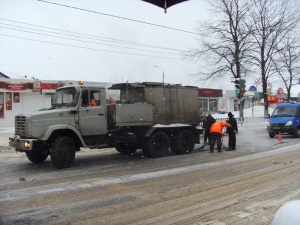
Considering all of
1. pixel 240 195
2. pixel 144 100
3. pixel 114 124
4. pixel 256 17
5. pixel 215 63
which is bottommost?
pixel 240 195

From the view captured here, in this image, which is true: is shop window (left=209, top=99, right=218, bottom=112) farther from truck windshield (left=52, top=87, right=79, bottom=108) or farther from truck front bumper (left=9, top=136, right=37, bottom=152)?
truck front bumper (left=9, top=136, right=37, bottom=152)

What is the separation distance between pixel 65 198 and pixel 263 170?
5.59 m

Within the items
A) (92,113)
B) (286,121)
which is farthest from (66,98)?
(286,121)

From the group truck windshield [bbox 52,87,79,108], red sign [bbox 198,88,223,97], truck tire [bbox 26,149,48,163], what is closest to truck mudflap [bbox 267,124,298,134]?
truck windshield [bbox 52,87,79,108]

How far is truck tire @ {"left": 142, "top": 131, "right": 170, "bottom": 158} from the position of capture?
12055mm

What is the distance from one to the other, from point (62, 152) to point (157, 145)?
385 centimetres

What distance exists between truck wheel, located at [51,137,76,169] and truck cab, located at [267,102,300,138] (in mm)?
13389

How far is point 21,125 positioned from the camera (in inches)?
387

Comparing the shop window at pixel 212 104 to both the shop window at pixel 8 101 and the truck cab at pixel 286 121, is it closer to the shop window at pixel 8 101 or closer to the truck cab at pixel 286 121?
the shop window at pixel 8 101

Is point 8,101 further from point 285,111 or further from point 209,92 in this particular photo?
point 209,92

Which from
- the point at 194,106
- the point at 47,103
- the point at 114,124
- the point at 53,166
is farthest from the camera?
the point at 47,103

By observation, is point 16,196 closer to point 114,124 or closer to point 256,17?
point 114,124

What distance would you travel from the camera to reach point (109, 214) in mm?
5582

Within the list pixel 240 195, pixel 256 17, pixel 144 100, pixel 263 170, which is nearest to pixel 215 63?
pixel 256 17
